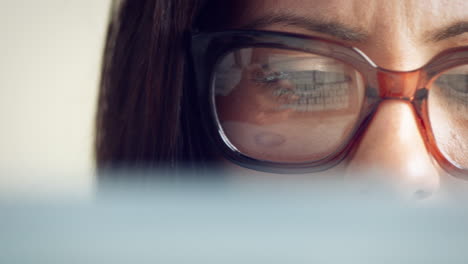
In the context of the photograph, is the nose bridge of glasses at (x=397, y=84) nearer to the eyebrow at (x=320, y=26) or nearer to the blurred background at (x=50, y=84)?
the eyebrow at (x=320, y=26)

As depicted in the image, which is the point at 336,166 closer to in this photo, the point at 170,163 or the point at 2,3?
the point at 170,163

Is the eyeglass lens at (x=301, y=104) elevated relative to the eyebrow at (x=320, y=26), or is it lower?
lower

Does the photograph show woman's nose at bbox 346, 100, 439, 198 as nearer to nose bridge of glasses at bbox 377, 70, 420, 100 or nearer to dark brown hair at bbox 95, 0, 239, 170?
nose bridge of glasses at bbox 377, 70, 420, 100

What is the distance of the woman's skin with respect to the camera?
554 mm

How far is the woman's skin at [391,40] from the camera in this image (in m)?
0.55

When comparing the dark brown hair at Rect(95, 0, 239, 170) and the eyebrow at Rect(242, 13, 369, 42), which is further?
the dark brown hair at Rect(95, 0, 239, 170)

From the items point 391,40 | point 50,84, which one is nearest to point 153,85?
point 50,84

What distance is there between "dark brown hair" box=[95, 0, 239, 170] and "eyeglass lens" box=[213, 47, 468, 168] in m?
0.07

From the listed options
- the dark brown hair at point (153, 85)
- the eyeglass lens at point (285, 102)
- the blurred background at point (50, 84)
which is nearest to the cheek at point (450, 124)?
the eyeglass lens at point (285, 102)

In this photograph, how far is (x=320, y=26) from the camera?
0.58 meters

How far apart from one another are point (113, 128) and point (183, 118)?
0.18m

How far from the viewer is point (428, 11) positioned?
0.57 m

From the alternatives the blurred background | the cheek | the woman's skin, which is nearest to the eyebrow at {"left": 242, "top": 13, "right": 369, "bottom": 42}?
the woman's skin

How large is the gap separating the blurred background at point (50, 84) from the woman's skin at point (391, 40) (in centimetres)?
36
